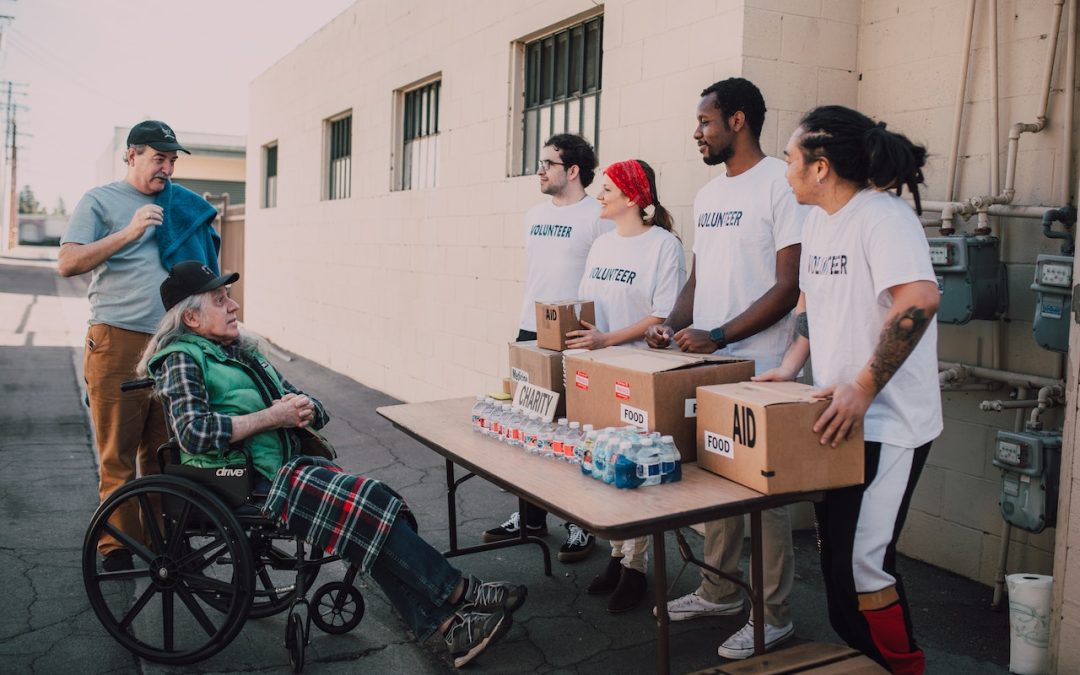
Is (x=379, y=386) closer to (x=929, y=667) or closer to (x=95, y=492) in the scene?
(x=95, y=492)

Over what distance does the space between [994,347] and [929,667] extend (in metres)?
1.47

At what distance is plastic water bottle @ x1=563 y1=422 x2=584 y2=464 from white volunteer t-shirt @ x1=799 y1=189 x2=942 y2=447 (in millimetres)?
829

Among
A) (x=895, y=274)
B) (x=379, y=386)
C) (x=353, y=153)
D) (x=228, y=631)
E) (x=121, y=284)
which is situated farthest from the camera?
(x=353, y=153)

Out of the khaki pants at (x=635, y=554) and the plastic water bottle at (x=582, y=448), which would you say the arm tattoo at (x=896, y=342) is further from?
the khaki pants at (x=635, y=554)

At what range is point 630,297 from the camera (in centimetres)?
388

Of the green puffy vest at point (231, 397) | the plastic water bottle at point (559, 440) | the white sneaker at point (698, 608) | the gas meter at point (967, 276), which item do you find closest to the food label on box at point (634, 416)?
the plastic water bottle at point (559, 440)

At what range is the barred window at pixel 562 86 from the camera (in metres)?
6.01

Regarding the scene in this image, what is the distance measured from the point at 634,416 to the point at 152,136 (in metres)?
2.62

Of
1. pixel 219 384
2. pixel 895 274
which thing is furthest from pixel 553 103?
pixel 895 274

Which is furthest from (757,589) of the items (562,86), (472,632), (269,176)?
(269,176)

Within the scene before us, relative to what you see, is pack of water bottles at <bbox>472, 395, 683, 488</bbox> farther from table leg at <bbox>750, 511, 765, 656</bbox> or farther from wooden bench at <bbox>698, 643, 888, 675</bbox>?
wooden bench at <bbox>698, 643, 888, 675</bbox>

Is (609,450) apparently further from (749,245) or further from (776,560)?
(749,245)

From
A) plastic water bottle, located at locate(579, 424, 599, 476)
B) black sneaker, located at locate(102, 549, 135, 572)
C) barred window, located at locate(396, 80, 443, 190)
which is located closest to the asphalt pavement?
black sneaker, located at locate(102, 549, 135, 572)

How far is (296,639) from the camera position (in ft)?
10.7
